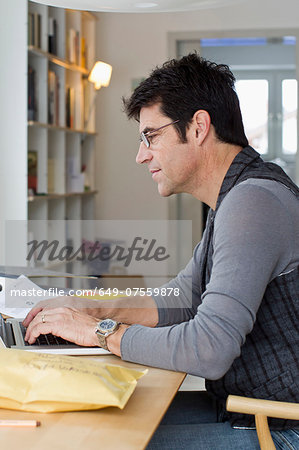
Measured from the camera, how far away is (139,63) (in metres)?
5.66

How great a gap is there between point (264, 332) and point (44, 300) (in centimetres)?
60

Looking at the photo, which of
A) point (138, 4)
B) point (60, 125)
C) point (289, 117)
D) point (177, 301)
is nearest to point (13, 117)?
point (60, 125)

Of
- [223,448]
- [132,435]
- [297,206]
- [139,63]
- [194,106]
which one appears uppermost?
[139,63]

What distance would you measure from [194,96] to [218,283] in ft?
1.60

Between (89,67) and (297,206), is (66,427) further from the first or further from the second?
(89,67)

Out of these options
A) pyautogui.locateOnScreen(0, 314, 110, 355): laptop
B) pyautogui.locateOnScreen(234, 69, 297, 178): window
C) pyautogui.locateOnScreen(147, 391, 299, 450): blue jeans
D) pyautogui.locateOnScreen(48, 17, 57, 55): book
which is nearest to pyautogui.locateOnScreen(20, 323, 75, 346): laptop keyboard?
pyautogui.locateOnScreen(0, 314, 110, 355): laptop

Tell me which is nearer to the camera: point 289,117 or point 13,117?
point 13,117

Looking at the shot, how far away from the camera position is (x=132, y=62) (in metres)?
5.66

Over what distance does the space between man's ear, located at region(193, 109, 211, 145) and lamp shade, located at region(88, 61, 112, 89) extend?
12.7 feet

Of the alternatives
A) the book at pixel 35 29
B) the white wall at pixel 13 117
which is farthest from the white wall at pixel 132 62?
the white wall at pixel 13 117

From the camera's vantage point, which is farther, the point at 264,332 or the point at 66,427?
the point at 264,332

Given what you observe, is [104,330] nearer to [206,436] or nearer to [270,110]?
[206,436]

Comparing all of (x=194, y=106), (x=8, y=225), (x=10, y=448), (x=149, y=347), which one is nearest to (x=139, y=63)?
(x=8, y=225)

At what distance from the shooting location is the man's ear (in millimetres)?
1459
